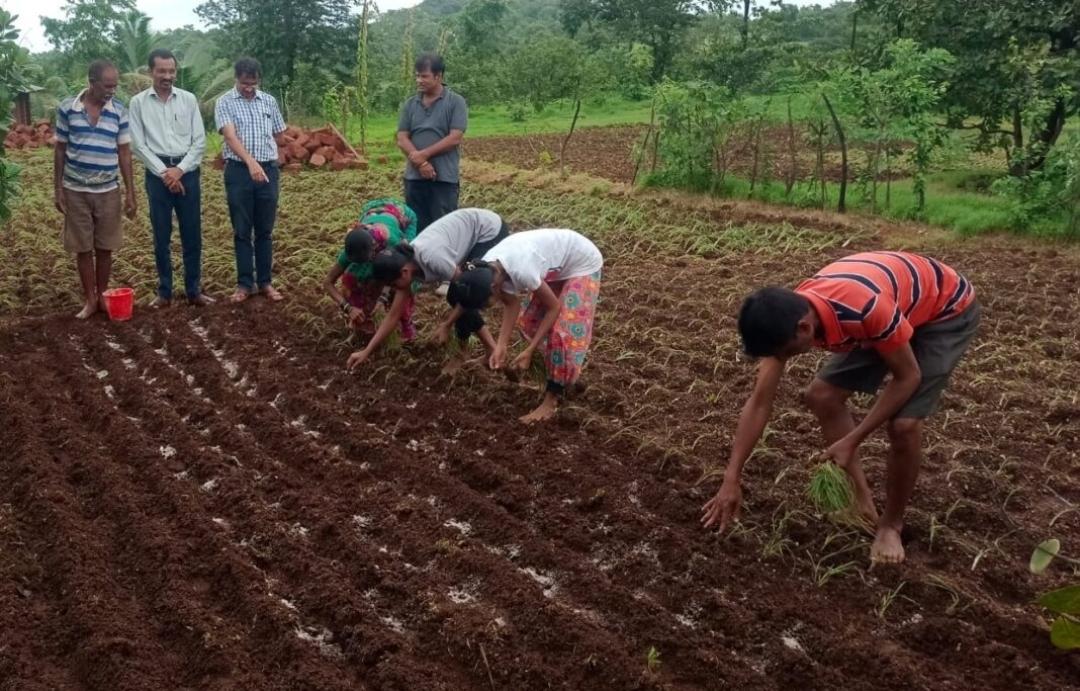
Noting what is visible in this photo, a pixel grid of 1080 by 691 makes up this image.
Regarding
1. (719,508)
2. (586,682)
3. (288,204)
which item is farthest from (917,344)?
(288,204)

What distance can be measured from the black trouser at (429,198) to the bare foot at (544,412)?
2256 millimetres

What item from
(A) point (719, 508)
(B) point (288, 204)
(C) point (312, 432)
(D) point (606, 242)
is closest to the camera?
(A) point (719, 508)

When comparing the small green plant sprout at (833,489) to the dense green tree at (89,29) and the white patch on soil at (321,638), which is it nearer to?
the white patch on soil at (321,638)

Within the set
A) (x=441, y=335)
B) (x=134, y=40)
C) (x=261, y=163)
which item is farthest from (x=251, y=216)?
(x=134, y=40)

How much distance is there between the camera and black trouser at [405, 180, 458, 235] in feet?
21.7

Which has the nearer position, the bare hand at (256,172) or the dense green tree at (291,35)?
the bare hand at (256,172)

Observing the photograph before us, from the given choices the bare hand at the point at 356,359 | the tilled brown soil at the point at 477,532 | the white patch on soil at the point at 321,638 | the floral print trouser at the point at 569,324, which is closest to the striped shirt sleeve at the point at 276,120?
the tilled brown soil at the point at 477,532

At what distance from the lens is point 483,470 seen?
4230 mm

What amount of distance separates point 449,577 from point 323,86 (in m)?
18.2

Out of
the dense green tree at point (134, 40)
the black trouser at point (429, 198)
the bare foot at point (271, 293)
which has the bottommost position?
the bare foot at point (271, 293)

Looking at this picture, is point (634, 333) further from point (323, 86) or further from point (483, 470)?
point (323, 86)

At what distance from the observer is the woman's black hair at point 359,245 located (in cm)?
490

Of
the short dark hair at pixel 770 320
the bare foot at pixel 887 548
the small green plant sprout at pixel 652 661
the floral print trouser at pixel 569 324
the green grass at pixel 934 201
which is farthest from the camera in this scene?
the green grass at pixel 934 201

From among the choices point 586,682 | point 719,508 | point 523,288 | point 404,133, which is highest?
point 404,133
